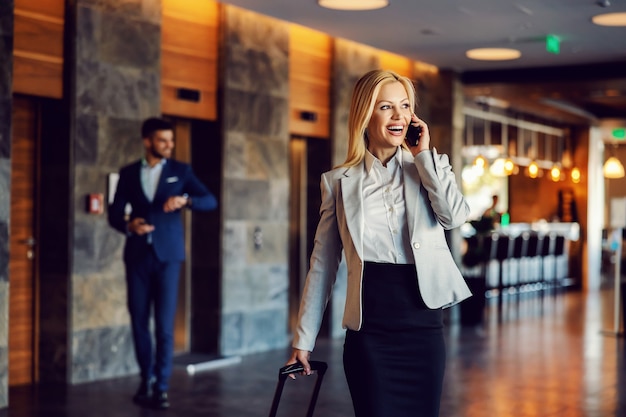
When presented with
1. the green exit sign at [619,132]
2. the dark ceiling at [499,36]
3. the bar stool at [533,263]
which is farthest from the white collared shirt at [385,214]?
the green exit sign at [619,132]

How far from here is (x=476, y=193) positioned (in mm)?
18250

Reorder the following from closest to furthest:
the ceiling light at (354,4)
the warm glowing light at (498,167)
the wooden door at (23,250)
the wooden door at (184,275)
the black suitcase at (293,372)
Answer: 1. the black suitcase at (293,372)
2. the wooden door at (23,250)
3. the ceiling light at (354,4)
4. the wooden door at (184,275)
5. the warm glowing light at (498,167)

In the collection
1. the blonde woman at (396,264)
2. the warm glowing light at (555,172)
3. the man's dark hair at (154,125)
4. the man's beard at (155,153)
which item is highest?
the warm glowing light at (555,172)

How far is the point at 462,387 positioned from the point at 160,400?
2.22 meters

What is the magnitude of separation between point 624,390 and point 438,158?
4495 mm

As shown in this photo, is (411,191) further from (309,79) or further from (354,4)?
(309,79)

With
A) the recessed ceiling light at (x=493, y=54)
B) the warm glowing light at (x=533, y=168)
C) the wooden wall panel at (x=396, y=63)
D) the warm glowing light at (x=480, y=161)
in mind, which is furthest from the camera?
the warm glowing light at (x=533, y=168)

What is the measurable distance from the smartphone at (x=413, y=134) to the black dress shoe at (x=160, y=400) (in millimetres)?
3447

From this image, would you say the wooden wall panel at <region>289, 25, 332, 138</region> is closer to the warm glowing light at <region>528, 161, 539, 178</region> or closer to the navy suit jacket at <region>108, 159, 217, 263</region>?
the navy suit jacket at <region>108, 159, 217, 263</region>

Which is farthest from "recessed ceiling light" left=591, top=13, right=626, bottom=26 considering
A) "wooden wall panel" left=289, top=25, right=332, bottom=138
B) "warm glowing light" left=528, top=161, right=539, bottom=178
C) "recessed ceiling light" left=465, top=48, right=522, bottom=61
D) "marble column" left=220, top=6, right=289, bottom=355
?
"warm glowing light" left=528, top=161, right=539, bottom=178

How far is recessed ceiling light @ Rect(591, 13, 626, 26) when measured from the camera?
333 inches

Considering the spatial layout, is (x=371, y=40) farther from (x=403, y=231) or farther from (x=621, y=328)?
Answer: (x=403, y=231)

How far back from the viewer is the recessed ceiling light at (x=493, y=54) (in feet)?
34.2

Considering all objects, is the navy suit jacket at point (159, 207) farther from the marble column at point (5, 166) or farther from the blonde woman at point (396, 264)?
the blonde woman at point (396, 264)
